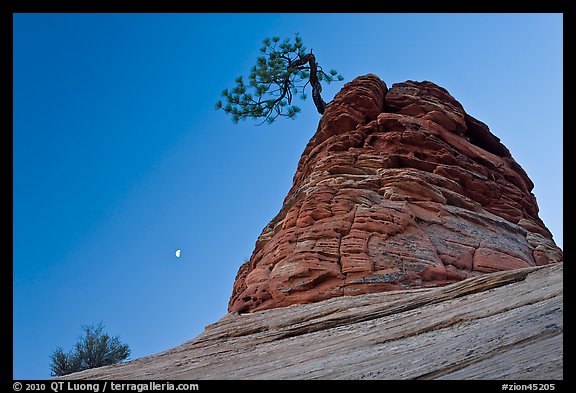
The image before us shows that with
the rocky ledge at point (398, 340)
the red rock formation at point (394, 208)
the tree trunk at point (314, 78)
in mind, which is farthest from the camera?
the tree trunk at point (314, 78)

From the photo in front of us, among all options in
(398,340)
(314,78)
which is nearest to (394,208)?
(398,340)

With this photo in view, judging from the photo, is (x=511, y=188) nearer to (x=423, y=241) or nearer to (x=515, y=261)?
Result: (x=515, y=261)

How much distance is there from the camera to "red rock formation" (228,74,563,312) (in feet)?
49.4

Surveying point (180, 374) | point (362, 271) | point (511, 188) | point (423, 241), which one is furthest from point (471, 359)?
point (511, 188)

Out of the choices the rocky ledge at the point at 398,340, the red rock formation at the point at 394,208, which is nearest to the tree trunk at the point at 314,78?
the red rock formation at the point at 394,208

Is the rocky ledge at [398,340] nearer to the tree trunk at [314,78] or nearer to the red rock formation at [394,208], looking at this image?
the red rock formation at [394,208]

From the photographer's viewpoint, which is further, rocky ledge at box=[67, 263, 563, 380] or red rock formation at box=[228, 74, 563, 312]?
red rock formation at box=[228, 74, 563, 312]

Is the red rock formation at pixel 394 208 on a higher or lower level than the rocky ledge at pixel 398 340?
higher

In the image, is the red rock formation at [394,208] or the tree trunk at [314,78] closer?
the red rock formation at [394,208]

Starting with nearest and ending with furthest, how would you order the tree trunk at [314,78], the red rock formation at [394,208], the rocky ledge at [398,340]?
the rocky ledge at [398,340], the red rock formation at [394,208], the tree trunk at [314,78]

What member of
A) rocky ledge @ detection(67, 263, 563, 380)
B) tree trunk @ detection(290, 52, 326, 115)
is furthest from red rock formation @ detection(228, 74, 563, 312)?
tree trunk @ detection(290, 52, 326, 115)

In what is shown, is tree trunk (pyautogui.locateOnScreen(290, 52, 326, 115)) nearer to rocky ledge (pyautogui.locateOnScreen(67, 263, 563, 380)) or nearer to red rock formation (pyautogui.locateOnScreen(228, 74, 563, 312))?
red rock formation (pyautogui.locateOnScreen(228, 74, 563, 312))

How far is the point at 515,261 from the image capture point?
1680 cm

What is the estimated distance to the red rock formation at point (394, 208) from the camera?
1505cm
